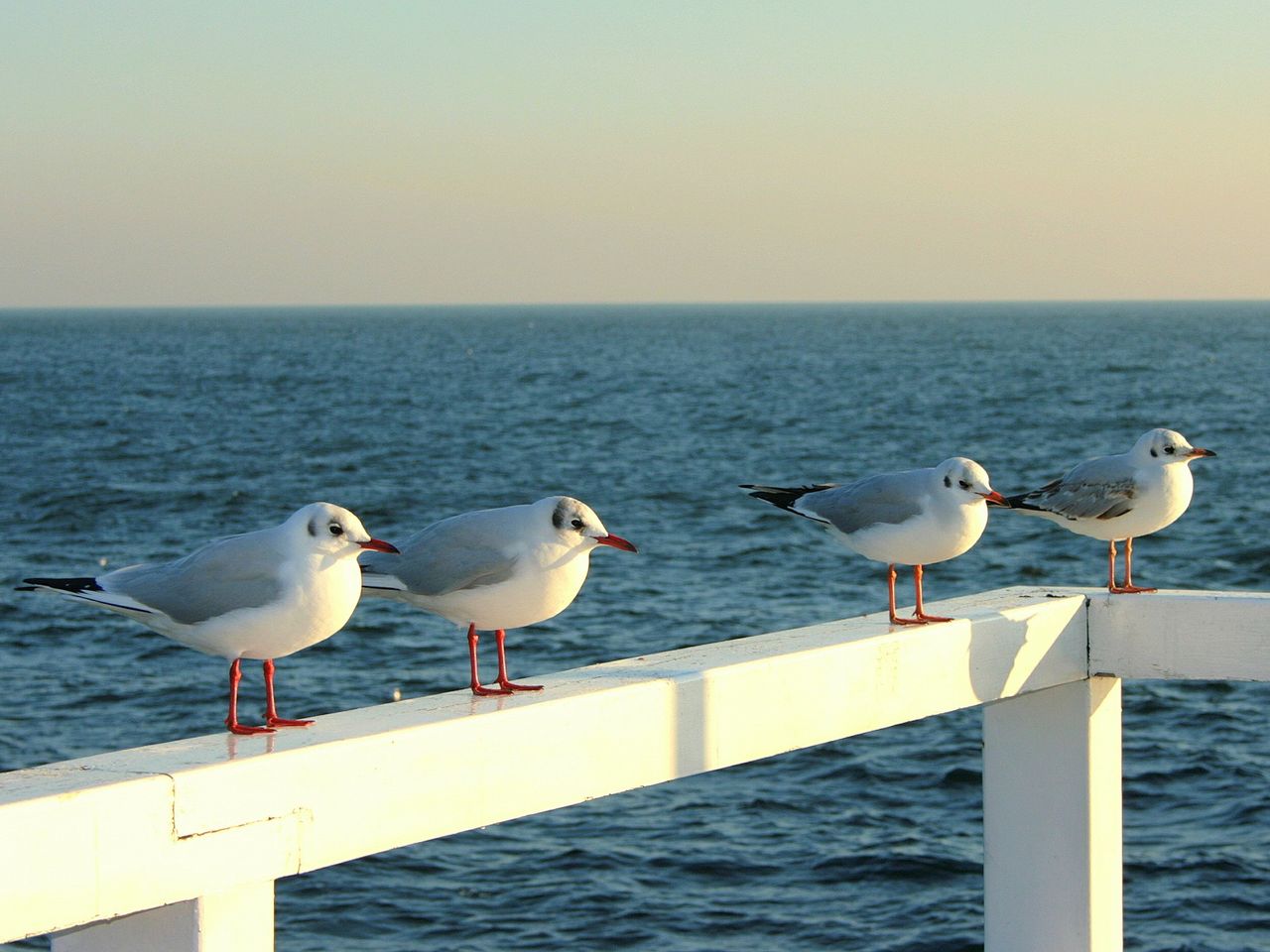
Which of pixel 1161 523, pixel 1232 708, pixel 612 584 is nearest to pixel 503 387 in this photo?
pixel 612 584

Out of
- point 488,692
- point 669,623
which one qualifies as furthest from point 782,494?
point 669,623

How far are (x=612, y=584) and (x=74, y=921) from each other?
80.7ft

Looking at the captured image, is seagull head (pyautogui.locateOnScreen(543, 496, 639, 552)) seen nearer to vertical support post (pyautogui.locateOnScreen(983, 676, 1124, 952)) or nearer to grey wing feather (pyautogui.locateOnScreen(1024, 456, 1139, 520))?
vertical support post (pyautogui.locateOnScreen(983, 676, 1124, 952))

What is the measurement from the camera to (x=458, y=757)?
318 cm

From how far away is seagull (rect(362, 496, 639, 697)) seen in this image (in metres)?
4.23

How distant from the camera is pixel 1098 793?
13.8ft

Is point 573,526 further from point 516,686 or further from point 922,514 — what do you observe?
point 922,514

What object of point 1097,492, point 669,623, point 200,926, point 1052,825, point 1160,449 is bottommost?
point 669,623

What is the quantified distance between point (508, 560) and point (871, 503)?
153cm

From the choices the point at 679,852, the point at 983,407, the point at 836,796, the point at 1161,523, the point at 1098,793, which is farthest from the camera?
the point at 983,407

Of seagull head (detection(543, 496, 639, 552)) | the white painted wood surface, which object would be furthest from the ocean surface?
seagull head (detection(543, 496, 639, 552))

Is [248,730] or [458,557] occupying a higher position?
[458,557]

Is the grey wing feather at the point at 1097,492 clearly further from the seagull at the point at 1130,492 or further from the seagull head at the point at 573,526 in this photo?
the seagull head at the point at 573,526

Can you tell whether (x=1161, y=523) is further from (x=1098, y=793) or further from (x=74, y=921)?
(x=74, y=921)
